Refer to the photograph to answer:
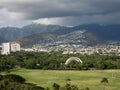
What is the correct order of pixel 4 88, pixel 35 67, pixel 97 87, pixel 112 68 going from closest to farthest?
pixel 4 88, pixel 97 87, pixel 112 68, pixel 35 67

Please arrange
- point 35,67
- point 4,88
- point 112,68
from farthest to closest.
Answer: point 35,67 < point 112,68 < point 4,88

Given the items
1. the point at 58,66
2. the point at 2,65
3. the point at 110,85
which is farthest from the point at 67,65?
the point at 110,85

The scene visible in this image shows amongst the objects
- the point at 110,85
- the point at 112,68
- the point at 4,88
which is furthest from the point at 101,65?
the point at 4,88

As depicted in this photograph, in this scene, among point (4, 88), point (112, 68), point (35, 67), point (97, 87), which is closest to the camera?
point (4, 88)

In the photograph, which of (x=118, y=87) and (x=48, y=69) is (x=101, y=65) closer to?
(x=48, y=69)

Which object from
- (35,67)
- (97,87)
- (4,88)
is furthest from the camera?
(35,67)

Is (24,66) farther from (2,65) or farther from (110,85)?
(110,85)

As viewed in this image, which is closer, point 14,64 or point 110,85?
point 110,85

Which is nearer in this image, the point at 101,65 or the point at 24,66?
the point at 101,65
